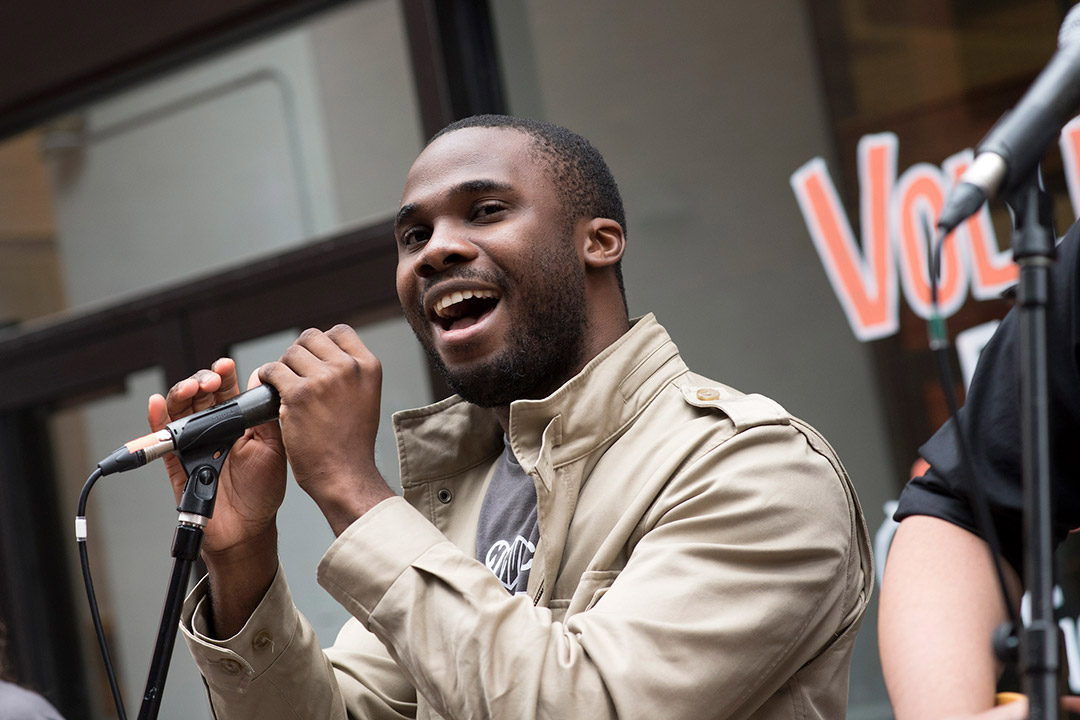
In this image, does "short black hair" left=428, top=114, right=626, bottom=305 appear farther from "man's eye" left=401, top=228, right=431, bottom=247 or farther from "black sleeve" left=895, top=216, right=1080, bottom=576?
"black sleeve" left=895, top=216, right=1080, bottom=576

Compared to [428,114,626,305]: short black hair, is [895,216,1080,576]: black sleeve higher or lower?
lower

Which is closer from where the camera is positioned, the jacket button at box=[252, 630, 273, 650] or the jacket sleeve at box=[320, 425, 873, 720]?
the jacket sleeve at box=[320, 425, 873, 720]

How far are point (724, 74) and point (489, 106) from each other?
0.76 m

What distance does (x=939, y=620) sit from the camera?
1.28 m

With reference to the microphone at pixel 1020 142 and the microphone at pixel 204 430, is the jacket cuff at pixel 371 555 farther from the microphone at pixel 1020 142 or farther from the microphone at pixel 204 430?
the microphone at pixel 1020 142

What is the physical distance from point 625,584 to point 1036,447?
64cm

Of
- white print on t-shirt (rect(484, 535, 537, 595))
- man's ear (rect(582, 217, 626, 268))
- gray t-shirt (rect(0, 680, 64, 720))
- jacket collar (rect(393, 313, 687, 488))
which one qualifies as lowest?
gray t-shirt (rect(0, 680, 64, 720))

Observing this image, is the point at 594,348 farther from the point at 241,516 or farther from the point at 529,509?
the point at 241,516

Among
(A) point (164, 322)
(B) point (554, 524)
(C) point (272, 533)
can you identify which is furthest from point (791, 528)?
(A) point (164, 322)

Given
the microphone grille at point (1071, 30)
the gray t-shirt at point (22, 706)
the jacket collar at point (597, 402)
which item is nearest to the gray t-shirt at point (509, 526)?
the jacket collar at point (597, 402)

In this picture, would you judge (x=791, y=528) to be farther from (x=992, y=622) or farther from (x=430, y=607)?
(x=430, y=607)

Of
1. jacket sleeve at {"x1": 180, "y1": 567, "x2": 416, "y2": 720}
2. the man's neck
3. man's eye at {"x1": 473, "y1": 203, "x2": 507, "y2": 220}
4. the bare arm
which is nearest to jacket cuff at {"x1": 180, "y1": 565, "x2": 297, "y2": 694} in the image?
jacket sleeve at {"x1": 180, "y1": 567, "x2": 416, "y2": 720}

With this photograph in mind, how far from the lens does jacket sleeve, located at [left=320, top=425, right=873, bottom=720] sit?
1.50m

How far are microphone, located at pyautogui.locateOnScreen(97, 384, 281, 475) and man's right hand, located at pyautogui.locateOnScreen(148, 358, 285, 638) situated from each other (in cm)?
18
